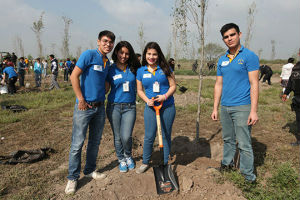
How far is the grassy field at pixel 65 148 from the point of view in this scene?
2.57 m

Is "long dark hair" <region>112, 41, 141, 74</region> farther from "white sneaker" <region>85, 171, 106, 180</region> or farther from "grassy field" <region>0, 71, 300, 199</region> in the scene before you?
"grassy field" <region>0, 71, 300, 199</region>

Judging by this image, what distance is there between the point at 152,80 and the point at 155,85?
3.0 inches

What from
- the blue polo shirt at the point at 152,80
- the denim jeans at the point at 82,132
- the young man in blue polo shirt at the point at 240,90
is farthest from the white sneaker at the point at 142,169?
the young man in blue polo shirt at the point at 240,90

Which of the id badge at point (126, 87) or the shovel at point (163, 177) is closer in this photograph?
the shovel at point (163, 177)

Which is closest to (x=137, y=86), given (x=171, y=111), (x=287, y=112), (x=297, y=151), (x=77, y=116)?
(x=171, y=111)

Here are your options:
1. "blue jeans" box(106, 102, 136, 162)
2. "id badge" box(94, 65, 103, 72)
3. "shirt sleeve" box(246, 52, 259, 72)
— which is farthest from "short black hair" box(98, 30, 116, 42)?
"shirt sleeve" box(246, 52, 259, 72)

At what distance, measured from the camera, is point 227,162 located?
2.80 metres

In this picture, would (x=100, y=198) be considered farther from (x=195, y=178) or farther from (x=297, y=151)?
(x=297, y=151)

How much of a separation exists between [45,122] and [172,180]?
4.37m

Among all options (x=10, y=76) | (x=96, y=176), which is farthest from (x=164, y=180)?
(x=10, y=76)

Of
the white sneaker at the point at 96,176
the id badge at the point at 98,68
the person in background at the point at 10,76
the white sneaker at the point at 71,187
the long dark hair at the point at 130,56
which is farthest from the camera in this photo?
the person in background at the point at 10,76

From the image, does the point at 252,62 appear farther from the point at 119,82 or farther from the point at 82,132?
the point at 82,132

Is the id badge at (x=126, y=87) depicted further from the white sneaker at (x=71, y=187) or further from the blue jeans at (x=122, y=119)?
the white sneaker at (x=71, y=187)

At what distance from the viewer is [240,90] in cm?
235
